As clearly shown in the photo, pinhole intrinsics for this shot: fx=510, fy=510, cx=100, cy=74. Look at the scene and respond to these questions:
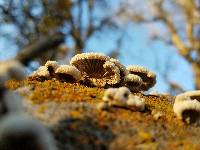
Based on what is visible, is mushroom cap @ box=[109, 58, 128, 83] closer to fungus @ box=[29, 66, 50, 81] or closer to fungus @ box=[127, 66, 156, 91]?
fungus @ box=[127, 66, 156, 91]

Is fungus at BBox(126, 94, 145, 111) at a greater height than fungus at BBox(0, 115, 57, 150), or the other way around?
fungus at BBox(126, 94, 145, 111)

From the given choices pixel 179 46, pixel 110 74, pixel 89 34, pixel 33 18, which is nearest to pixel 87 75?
pixel 110 74

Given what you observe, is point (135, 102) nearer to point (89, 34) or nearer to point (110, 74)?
point (110, 74)

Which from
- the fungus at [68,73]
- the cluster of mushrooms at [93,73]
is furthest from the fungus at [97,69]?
the fungus at [68,73]

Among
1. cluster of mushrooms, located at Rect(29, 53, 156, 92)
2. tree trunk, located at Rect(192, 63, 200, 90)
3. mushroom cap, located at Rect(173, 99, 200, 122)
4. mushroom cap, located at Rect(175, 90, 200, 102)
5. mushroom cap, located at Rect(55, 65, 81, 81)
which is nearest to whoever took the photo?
mushroom cap, located at Rect(173, 99, 200, 122)

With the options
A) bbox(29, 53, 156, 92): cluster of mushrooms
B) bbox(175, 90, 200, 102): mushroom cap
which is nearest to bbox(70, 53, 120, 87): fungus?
bbox(29, 53, 156, 92): cluster of mushrooms

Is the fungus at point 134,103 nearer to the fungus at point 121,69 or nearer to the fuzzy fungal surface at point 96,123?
the fuzzy fungal surface at point 96,123

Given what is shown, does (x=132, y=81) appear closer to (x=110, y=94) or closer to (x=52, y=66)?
(x=52, y=66)
